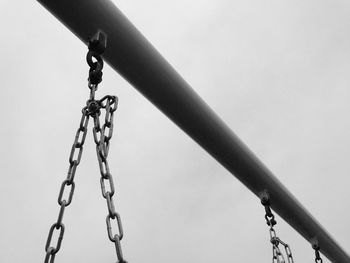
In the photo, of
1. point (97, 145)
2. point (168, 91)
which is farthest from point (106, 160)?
point (168, 91)

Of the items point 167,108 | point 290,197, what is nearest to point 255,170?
point 290,197

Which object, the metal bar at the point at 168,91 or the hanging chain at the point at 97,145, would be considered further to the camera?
the metal bar at the point at 168,91

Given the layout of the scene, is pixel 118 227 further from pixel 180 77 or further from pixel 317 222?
pixel 317 222

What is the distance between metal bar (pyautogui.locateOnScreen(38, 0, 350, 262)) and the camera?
271 centimetres

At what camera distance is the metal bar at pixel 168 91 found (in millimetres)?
2715

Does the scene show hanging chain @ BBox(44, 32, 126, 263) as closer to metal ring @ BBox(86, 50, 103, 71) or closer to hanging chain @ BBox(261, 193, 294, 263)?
metal ring @ BBox(86, 50, 103, 71)

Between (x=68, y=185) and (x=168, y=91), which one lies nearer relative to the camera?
(x=68, y=185)

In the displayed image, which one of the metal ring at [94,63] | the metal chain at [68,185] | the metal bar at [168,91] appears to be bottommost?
the metal chain at [68,185]

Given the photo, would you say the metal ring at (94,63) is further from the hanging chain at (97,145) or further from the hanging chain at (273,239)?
the hanging chain at (273,239)

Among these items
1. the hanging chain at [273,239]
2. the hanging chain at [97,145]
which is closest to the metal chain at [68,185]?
the hanging chain at [97,145]

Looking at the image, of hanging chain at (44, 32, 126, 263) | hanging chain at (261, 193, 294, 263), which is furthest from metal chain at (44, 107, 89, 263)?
hanging chain at (261, 193, 294, 263)

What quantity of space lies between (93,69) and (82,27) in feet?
1.30

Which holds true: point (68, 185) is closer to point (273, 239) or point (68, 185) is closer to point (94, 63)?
point (94, 63)

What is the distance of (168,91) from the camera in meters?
3.36
